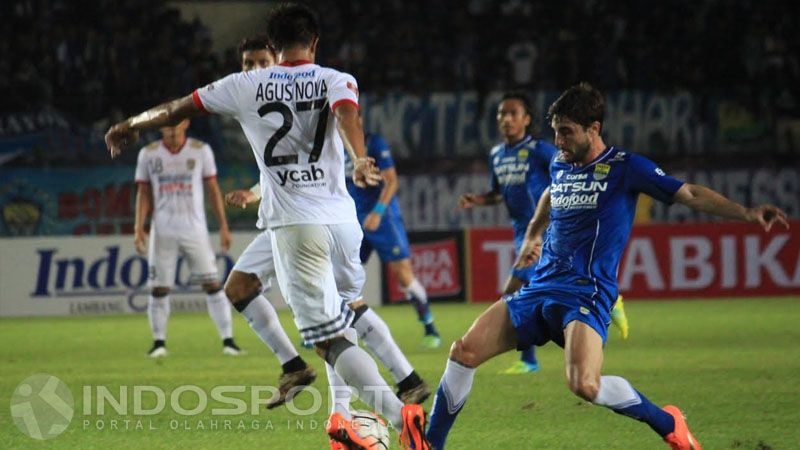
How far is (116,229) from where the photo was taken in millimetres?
18219

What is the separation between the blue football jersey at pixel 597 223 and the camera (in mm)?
5672

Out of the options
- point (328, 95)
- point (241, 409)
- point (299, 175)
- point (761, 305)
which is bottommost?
point (761, 305)

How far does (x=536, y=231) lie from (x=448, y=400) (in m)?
1.16

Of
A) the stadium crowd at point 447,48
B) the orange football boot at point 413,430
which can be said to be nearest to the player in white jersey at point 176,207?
the orange football boot at point 413,430

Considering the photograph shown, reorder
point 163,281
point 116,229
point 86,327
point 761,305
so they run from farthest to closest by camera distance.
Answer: point 116,229 < point 761,305 < point 86,327 < point 163,281

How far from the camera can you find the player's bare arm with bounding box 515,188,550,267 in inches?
246

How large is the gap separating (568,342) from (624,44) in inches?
674

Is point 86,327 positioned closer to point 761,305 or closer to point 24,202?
point 24,202

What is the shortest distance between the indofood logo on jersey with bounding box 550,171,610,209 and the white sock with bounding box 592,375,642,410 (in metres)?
0.84

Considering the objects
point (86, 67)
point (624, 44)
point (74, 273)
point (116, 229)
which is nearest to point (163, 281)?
point (74, 273)

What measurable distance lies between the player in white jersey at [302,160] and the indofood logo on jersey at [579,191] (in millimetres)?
1057

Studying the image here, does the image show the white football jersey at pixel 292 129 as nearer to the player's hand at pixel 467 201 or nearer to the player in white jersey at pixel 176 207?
the player's hand at pixel 467 201

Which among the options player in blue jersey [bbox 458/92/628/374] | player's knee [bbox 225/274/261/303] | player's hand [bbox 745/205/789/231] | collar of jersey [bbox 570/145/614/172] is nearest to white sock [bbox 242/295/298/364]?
player's knee [bbox 225/274/261/303]

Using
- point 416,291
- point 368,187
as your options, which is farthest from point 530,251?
point 416,291
